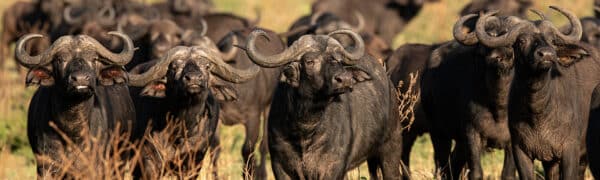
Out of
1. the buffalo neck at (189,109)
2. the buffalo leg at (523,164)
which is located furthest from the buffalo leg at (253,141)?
the buffalo leg at (523,164)

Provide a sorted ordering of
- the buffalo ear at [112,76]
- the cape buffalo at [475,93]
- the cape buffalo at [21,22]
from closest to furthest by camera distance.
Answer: the buffalo ear at [112,76] < the cape buffalo at [475,93] < the cape buffalo at [21,22]

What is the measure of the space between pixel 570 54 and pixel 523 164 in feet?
3.12

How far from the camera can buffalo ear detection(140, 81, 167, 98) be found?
11.7 m

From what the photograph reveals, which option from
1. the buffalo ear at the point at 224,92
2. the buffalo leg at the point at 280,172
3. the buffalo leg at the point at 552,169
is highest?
the buffalo ear at the point at 224,92

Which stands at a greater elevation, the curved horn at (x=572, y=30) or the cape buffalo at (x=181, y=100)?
the curved horn at (x=572, y=30)

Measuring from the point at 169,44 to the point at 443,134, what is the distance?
4764mm

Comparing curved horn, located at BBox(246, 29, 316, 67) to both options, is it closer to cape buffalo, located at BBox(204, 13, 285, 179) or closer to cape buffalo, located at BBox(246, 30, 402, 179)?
cape buffalo, located at BBox(246, 30, 402, 179)

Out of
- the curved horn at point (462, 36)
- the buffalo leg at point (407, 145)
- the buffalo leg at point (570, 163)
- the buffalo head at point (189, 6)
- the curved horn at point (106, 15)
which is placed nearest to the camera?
the buffalo leg at point (570, 163)

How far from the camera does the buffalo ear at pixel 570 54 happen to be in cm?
1120

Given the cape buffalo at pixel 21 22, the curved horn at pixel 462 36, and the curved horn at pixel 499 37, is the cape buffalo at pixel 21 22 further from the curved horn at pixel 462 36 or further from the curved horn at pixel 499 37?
the curved horn at pixel 499 37

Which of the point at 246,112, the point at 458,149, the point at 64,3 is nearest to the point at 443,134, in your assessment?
the point at 458,149

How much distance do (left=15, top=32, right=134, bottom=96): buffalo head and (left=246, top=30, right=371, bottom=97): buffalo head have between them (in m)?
1.22

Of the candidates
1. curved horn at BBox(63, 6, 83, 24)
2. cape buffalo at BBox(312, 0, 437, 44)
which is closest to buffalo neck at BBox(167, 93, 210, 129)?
curved horn at BBox(63, 6, 83, 24)

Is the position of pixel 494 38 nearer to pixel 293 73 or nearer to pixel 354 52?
pixel 354 52
